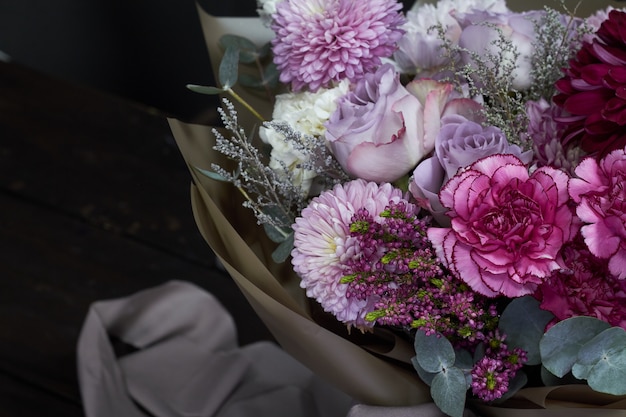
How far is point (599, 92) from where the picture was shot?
0.44m

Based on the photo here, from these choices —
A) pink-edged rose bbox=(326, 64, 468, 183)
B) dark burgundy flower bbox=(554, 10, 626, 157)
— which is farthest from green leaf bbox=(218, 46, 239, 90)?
dark burgundy flower bbox=(554, 10, 626, 157)

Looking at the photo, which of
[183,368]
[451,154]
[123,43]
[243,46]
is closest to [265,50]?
[243,46]

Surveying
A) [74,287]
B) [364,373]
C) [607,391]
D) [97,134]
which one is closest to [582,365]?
[607,391]

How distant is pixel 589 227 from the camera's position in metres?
0.39

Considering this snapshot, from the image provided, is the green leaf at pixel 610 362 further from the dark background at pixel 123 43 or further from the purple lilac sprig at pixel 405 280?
the dark background at pixel 123 43

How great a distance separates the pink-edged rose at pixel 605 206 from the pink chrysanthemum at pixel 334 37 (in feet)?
0.53

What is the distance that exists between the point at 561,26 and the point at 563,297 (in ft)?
0.57

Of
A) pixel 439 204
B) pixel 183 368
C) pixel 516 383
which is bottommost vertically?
pixel 183 368

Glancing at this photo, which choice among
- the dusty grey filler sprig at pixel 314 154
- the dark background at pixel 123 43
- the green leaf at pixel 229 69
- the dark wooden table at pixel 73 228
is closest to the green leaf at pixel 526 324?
the dusty grey filler sprig at pixel 314 154

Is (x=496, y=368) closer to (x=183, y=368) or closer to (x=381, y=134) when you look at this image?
(x=381, y=134)

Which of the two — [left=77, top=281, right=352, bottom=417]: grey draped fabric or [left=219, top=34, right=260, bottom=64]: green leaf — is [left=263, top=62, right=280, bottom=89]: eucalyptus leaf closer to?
[left=219, top=34, right=260, bottom=64]: green leaf

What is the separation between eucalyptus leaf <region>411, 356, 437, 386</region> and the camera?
1.54 feet

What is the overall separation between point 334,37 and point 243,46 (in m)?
0.13

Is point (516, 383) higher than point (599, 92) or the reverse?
the reverse
